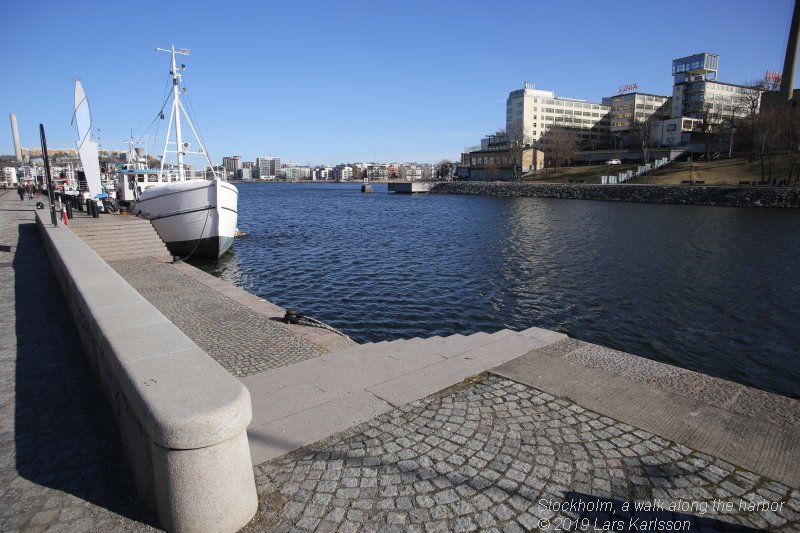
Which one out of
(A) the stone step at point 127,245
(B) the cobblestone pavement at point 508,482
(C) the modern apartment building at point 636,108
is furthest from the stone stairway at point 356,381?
(C) the modern apartment building at point 636,108

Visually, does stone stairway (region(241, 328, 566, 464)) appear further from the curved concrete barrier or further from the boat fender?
the boat fender

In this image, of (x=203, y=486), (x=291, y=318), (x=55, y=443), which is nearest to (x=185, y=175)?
(x=291, y=318)

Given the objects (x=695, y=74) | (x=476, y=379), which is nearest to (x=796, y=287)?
(x=476, y=379)

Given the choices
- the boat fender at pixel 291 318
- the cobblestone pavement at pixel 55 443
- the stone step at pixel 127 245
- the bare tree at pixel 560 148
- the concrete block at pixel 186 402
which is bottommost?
the boat fender at pixel 291 318

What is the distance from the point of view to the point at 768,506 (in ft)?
11.4

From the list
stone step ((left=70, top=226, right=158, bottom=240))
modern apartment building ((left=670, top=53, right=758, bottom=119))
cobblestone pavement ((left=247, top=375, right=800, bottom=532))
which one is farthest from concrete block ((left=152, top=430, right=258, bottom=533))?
modern apartment building ((left=670, top=53, right=758, bottom=119))

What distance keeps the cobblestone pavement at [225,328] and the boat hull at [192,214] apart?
33.0 feet

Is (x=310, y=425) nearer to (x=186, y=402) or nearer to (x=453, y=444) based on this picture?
(x=453, y=444)

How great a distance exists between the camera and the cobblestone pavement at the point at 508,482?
3.34 m

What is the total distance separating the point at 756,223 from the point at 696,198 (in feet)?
71.1

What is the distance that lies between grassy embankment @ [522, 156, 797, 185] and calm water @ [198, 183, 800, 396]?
4093cm

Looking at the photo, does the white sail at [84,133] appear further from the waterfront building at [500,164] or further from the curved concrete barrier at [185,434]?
the waterfront building at [500,164]

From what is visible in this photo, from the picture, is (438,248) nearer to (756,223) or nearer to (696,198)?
(756,223)

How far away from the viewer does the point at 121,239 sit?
18.4 meters
